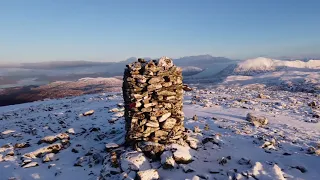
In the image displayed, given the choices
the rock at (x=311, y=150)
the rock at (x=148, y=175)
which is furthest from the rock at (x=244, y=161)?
the rock at (x=148, y=175)

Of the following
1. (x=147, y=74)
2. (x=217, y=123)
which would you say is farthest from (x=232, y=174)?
(x=217, y=123)

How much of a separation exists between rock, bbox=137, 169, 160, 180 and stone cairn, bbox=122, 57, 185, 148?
237 centimetres

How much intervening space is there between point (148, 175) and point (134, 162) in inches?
55.2

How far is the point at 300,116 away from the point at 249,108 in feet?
13.1

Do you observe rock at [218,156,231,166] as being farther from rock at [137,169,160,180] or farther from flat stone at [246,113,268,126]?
flat stone at [246,113,268,126]

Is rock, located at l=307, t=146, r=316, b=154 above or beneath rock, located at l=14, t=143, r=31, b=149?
above

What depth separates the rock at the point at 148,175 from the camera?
10.6m

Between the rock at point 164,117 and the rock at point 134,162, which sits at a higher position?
the rock at point 164,117

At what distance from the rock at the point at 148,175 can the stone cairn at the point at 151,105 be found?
237cm

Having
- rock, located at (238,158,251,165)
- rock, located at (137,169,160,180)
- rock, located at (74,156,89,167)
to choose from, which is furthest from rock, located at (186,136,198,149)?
rock, located at (74,156,89,167)

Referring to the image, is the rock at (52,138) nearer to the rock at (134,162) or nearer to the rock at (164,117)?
the rock at (134,162)

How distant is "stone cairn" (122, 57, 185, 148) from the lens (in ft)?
44.4

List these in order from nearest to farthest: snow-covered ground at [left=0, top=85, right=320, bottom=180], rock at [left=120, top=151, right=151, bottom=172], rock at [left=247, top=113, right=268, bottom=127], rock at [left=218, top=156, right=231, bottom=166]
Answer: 1. snow-covered ground at [left=0, top=85, right=320, bottom=180]
2. rock at [left=120, top=151, right=151, bottom=172]
3. rock at [left=218, top=156, right=231, bottom=166]
4. rock at [left=247, top=113, right=268, bottom=127]

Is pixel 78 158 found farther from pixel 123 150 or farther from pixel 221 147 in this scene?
pixel 221 147
